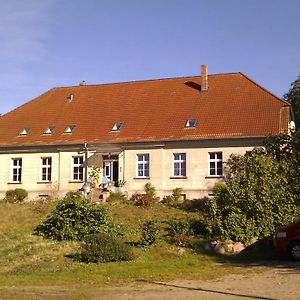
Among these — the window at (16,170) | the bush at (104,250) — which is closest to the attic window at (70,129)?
the window at (16,170)

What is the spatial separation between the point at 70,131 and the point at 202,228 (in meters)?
20.6

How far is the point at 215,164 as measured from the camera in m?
34.8

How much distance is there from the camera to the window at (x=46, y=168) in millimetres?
38781

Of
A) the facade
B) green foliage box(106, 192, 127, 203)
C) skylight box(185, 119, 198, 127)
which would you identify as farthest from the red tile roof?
green foliage box(106, 192, 127, 203)

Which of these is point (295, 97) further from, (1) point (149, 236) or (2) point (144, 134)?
(1) point (149, 236)

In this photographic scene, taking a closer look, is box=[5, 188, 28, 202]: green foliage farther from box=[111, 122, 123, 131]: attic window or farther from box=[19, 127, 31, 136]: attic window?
box=[111, 122, 123, 131]: attic window

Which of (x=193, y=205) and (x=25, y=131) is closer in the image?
(x=193, y=205)

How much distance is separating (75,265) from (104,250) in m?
0.99

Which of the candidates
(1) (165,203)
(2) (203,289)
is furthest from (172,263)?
(1) (165,203)

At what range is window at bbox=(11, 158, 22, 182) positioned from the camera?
39.5m

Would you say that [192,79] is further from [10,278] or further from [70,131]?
[10,278]

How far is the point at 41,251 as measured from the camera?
60.4 feet

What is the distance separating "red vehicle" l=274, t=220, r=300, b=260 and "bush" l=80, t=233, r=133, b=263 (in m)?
4.93

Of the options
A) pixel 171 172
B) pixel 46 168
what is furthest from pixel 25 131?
pixel 171 172
